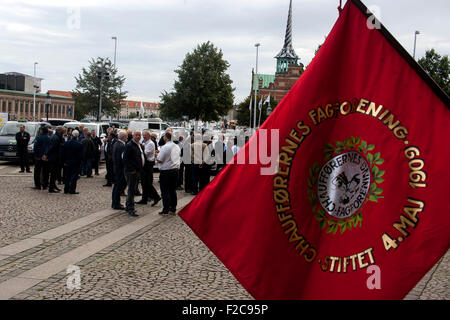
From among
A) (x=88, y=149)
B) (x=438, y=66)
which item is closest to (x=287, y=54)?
(x=438, y=66)

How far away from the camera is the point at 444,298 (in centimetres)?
592

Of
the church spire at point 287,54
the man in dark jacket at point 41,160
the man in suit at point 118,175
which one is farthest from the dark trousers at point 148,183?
the church spire at point 287,54

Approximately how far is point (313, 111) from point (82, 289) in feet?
13.2

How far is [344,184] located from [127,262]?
4.93m

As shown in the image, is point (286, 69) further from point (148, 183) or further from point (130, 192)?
point (130, 192)

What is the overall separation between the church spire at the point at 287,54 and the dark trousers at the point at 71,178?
93.5 metres

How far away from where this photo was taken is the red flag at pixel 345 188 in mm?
2715

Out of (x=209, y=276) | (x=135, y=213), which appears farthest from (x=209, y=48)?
(x=209, y=276)

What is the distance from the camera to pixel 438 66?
96.1 feet

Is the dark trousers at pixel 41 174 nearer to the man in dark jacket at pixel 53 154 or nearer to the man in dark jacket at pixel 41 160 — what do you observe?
the man in dark jacket at pixel 41 160

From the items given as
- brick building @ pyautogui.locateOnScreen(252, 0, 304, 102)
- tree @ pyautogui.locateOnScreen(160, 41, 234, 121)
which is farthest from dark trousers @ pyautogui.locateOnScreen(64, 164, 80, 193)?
brick building @ pyautogui.locateOnScreen(252, 0, 304, 102)

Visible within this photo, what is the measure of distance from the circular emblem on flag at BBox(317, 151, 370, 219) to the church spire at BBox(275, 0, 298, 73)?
104 m

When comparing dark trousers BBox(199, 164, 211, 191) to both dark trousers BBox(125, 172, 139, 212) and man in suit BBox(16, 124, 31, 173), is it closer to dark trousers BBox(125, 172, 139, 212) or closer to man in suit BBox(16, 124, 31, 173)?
dark trousers BBox(125, 172, 139, 212)

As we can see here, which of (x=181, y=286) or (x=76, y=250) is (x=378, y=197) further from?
(x=76, y=250)
